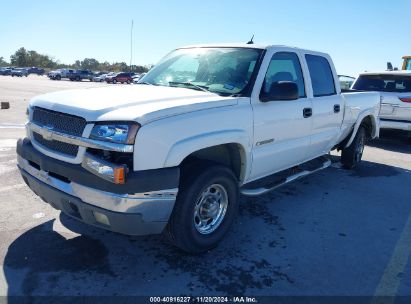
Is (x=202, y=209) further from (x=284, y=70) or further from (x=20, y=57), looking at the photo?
(x=20, y=57)

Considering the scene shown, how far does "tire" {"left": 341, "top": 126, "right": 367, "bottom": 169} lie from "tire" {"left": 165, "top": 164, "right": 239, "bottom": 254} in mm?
3720

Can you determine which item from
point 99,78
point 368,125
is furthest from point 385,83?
point 99,78

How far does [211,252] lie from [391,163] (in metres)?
5.49

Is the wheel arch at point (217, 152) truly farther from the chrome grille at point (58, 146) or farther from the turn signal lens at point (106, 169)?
the chrome grille at point (58, 146)

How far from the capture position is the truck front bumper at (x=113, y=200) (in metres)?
2.83

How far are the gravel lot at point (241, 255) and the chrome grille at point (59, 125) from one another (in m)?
0.97

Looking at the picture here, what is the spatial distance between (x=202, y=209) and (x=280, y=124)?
1325 millimetres

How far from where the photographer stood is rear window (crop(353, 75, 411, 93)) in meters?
9.31

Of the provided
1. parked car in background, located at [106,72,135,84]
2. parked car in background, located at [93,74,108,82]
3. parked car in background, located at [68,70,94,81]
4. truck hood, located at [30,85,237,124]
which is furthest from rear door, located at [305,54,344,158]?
parked car in background, located at [68,70,94,81]

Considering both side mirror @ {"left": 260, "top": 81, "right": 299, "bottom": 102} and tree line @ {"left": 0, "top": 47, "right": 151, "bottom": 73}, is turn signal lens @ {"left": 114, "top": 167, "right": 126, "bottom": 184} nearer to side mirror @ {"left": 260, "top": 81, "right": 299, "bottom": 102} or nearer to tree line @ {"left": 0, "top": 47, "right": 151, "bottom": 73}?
side mirror @ {"left": 260, "top": 81, "right": 299, "bottom": 102}

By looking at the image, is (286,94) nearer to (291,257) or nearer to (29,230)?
(291,257)

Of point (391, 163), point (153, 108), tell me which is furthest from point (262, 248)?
point (391, 163)

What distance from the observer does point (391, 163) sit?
7.66 metres

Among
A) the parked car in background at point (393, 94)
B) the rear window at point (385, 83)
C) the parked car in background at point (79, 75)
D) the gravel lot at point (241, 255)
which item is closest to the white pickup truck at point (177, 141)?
the gravel lot at point (241, 255)
